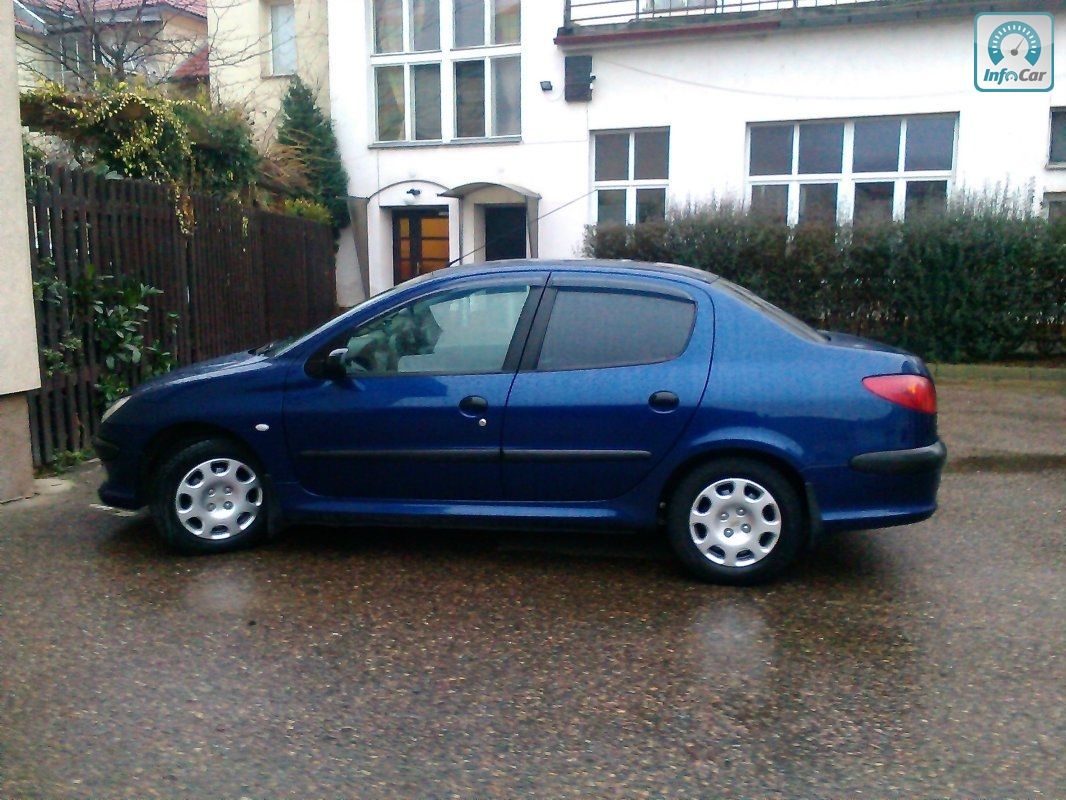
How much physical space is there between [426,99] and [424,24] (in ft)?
4.73

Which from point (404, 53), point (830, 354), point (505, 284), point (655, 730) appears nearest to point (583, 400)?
point (505, 284)

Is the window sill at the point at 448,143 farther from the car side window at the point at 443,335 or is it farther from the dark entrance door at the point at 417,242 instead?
the car side window at the point at 443,335

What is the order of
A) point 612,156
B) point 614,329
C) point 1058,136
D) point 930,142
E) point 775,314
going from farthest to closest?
point 612,156 < point 930,142 < point 1058,136 < point 775,314 < point 614,329

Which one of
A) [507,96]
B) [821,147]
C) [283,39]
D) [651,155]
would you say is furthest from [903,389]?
[283,39]

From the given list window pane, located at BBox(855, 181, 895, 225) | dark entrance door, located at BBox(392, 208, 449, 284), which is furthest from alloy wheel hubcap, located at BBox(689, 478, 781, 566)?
dark entrance door, located at BBox(392, 208, 449, 284)

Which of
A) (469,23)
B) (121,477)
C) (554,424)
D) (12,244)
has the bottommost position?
(121,477)

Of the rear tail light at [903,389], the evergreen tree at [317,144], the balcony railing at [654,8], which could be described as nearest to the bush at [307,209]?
the evergreen tree at [317,144]

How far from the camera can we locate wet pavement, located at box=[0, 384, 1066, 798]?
3.40 meters

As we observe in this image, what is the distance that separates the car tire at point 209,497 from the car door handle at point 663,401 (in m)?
2.15

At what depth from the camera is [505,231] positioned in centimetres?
2047

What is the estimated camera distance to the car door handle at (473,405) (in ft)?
17.3

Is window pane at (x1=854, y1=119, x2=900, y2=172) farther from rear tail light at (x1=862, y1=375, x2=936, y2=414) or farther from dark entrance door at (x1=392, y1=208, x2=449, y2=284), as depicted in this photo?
rear tail light at (x1=862, y1=375, x2=936, y2=414)

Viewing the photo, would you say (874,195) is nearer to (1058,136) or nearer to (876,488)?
(1058,136)

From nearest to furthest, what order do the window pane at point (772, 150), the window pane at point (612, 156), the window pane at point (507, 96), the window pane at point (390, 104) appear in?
the window pane at point (772, 150)
the window pane at point (612, 156)
the window pane at point (507, 96)
the window pane at point (390, 104)
